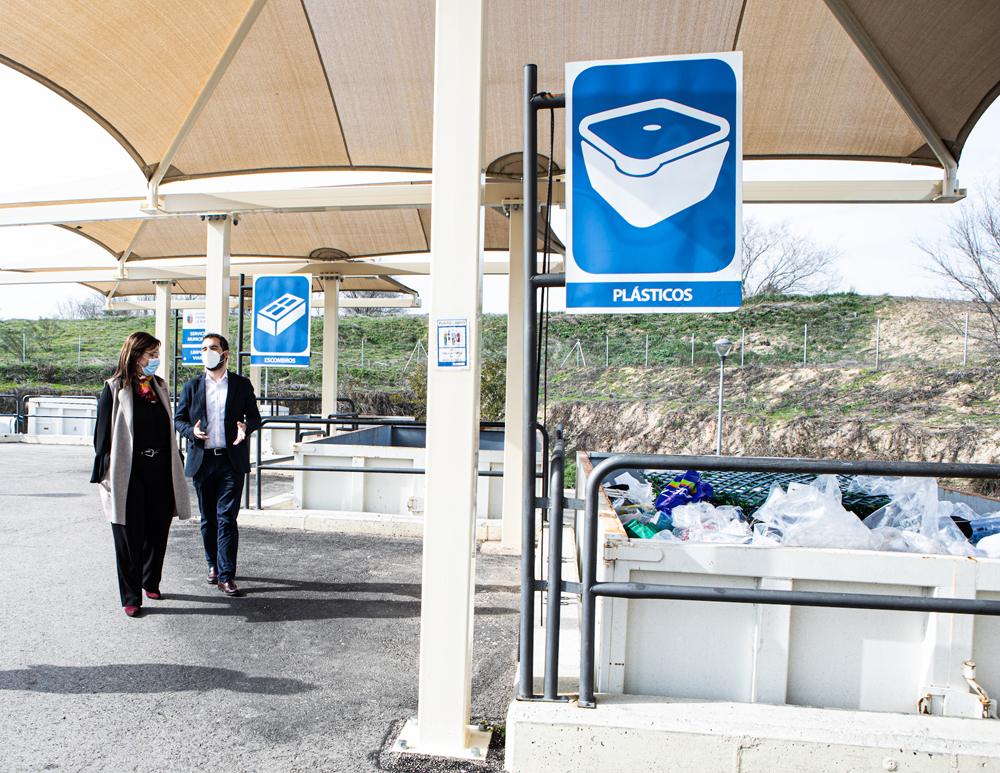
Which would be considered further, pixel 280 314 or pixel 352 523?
pixel 280 314

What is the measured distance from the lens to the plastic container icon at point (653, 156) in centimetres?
225

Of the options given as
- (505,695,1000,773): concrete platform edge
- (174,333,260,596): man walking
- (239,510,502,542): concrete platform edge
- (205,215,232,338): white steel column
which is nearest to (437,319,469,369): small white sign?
(505,695,1000,773): concrete platform edge

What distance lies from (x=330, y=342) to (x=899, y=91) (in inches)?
337

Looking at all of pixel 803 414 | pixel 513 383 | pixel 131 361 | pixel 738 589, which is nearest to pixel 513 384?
pixel 513 383

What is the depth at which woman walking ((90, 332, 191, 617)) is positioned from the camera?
385 centimetres

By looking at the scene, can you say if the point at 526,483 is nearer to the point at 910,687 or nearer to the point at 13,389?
the point at 910,687

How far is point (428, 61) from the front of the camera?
4.71 m

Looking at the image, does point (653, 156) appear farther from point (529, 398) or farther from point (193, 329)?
point (193, 329)

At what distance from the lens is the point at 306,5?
4.34m

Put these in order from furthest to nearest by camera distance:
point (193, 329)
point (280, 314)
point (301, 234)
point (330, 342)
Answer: point (193, 329), point (330, 342), point (301, 234), point (280, 314)

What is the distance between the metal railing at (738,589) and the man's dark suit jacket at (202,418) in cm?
274

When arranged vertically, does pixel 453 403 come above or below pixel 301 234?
below

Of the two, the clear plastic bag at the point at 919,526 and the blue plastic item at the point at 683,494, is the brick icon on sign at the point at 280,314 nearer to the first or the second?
the blue plastic item at the point at 683,494

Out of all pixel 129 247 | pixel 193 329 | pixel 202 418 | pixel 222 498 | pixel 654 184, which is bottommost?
pixel 222 498
